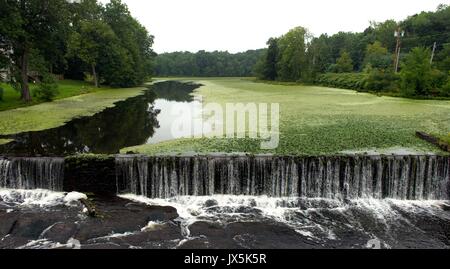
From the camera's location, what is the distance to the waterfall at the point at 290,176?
16359 mm

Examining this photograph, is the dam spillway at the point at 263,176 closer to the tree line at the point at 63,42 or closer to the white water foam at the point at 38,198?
the white water foam at the point at 38,198

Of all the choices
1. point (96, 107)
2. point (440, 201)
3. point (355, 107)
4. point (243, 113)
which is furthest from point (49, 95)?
point (440, 201)

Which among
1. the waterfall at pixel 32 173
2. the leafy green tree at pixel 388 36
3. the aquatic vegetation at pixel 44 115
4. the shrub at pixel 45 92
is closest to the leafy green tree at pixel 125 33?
the shrub at pixel 45 92

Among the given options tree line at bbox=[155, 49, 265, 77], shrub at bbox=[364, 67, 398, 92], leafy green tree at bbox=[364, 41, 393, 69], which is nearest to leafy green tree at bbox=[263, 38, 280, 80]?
leafy green tree at bbox=[364, 41, 393, 69]

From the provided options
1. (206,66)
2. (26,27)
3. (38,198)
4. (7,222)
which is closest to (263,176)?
(38,198)

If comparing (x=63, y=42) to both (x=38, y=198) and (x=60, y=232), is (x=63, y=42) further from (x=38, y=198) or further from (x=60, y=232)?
(x=60, y=232)

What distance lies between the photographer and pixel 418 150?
764 inches

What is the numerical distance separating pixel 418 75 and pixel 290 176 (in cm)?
3677

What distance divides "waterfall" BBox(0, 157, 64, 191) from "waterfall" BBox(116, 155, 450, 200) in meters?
2.90

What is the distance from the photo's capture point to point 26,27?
36656 mm

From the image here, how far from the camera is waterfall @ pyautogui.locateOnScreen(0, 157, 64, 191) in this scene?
16.9 metres

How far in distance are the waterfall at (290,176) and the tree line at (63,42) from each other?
2530 centimetres
